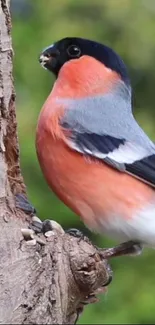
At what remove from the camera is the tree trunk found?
Result: 2.32 metres

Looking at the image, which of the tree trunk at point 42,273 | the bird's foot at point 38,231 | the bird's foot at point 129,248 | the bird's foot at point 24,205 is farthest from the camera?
the bird's foot at point 129,248

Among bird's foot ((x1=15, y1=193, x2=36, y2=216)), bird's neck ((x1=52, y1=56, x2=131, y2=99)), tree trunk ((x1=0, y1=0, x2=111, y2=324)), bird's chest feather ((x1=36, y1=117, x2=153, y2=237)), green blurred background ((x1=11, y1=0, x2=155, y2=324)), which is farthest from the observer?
green blurred background ((x1=11, y1=0, x2=155, y2=324))

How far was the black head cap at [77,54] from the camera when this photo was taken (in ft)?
10.2

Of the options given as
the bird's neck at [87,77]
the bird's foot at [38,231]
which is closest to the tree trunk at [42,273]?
the bird's foot at [38,231]

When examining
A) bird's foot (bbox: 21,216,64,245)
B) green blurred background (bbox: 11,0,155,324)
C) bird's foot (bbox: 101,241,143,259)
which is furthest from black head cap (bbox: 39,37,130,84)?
green blurred background (bbox: 11,0,155,324)

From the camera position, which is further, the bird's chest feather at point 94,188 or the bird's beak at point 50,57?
the bird's beak at point 50,57

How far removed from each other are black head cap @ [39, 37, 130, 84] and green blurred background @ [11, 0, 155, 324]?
97cm

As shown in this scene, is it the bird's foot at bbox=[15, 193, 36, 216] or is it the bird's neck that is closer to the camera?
the bird's foot at bbox=[15, 193, 36, 216]

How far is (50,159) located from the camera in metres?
2.83

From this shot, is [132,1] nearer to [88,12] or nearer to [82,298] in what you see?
[88,12]

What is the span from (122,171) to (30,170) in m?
1.44

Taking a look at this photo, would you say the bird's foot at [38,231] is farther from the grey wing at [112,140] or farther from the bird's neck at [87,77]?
the bird's neck at [87,77]

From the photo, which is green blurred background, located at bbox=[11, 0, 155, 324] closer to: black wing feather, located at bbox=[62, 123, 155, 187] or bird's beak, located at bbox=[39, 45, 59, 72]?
bird's beak, located at bbox=[39, 45, 59, 72]

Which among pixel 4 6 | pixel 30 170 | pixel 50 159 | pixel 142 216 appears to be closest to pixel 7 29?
pixel 4 6
